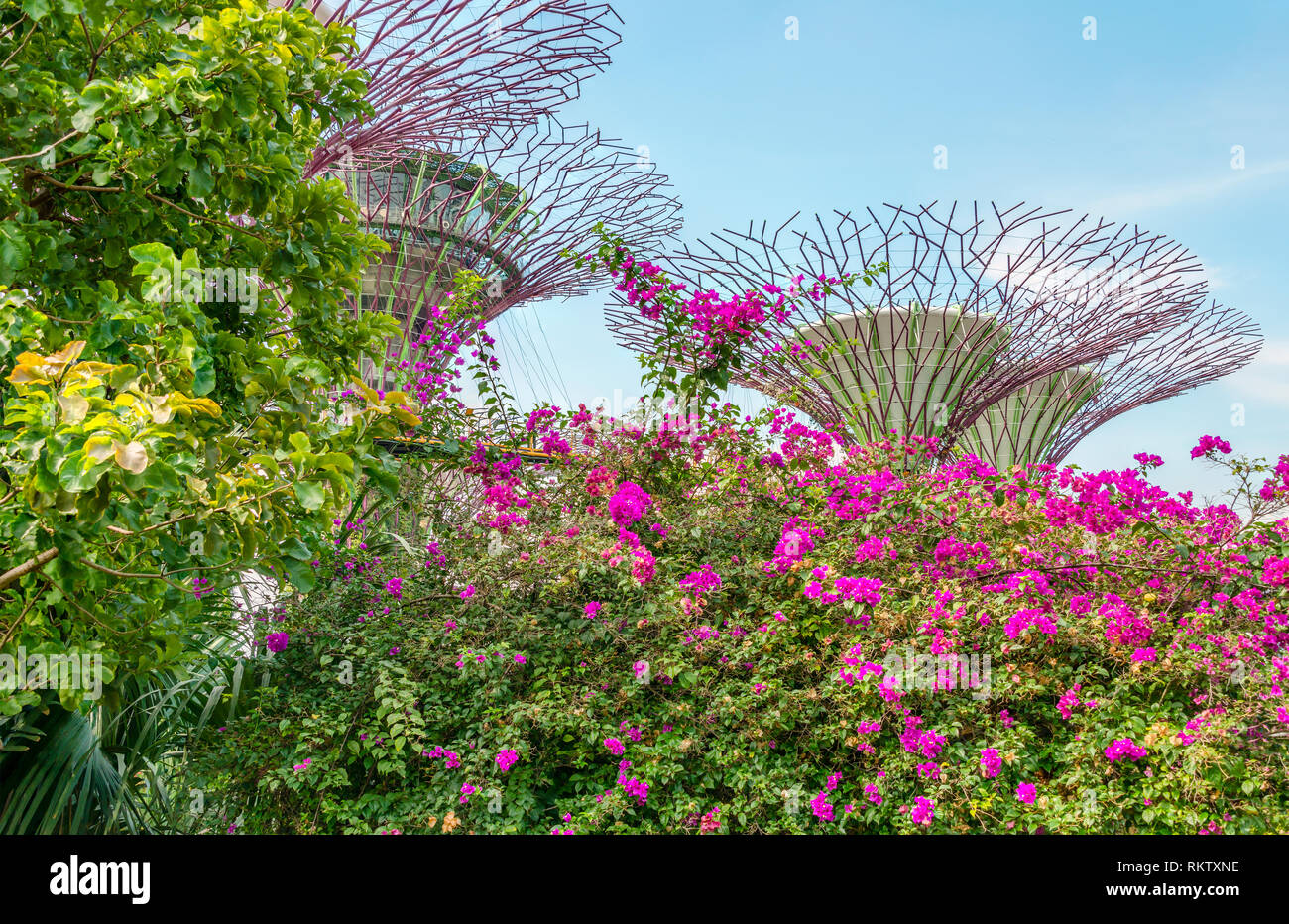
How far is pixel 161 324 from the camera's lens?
203 cm

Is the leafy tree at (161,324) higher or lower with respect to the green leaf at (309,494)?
higher

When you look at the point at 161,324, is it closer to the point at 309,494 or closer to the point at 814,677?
the point at 309,494

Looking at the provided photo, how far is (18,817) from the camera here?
10.1 feet

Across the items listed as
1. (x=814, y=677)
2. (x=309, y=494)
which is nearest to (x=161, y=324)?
(x=309, y=494)

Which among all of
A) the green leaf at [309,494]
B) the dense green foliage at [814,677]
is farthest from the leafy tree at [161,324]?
the dense green foliage at [814,677]

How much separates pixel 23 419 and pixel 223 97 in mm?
990

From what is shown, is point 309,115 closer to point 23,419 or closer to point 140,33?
point 140,33

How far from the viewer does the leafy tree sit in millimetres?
1793

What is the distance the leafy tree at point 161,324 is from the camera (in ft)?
5.88

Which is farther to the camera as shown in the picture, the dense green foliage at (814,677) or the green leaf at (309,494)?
the dense green foliage at (814,677)

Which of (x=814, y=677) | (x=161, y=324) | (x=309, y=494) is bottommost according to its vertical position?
(x=814, y=677)

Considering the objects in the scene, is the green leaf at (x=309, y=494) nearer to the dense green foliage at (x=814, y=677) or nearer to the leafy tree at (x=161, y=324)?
the leafy tree at (x=161, y=324)
